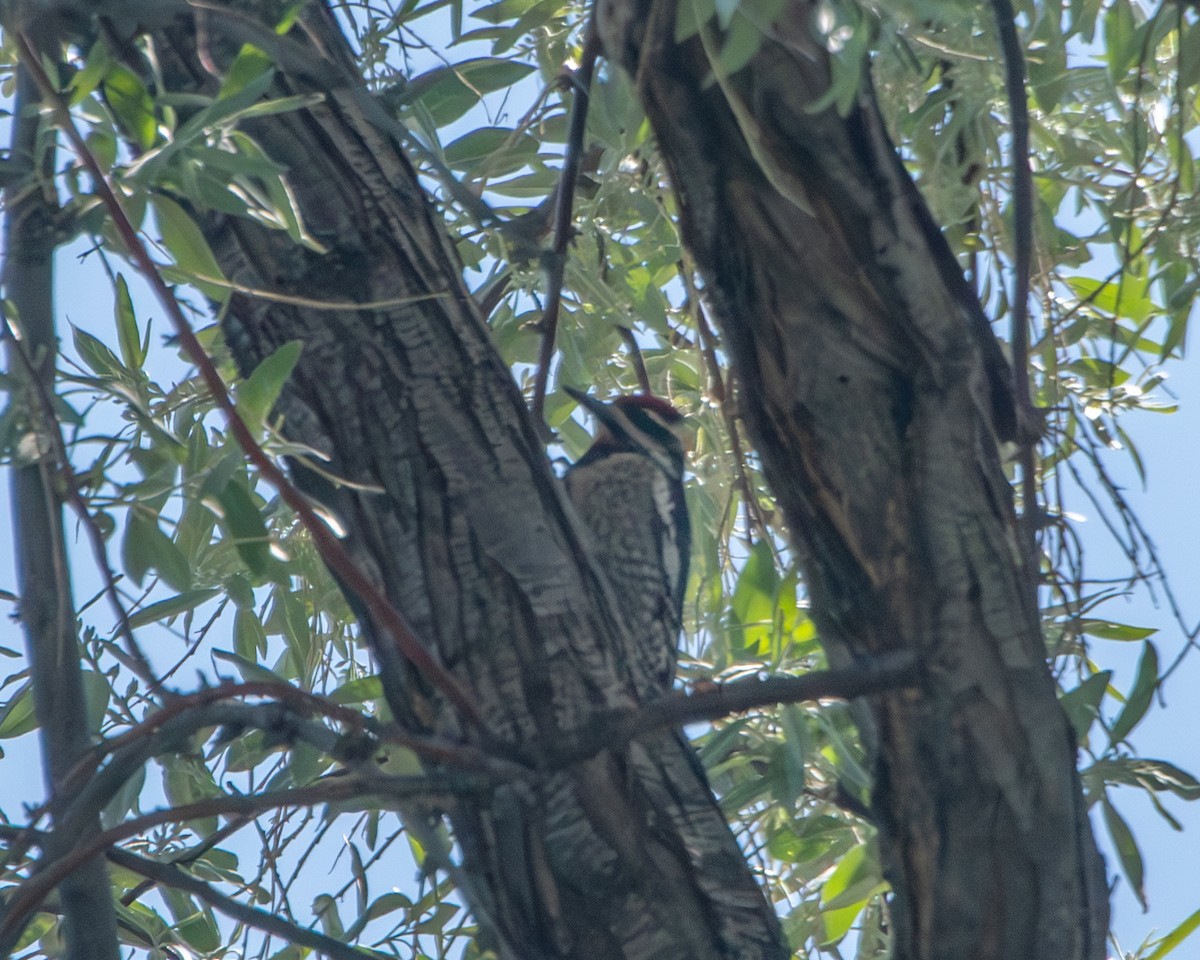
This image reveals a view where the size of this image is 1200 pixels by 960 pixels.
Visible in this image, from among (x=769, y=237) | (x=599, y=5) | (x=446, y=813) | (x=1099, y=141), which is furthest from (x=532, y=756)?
(x=1099, y=141)

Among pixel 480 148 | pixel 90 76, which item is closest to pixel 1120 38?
pixel 480 148

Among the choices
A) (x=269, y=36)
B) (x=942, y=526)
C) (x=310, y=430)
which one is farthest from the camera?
(x=310, y=430)

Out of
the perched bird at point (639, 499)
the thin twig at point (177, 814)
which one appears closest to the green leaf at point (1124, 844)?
the thin twig at point (177, 814)

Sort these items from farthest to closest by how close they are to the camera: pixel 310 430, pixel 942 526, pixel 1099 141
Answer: pixel 1099 141 < pixel 310 430 < pixel 942 526

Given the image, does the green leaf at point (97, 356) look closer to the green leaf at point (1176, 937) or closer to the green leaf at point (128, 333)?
the green leaf at point (128, 333)

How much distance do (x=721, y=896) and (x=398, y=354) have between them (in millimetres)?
618

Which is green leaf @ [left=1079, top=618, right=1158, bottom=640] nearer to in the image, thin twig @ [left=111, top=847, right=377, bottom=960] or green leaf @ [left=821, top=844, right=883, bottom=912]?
green leaf @ [left=821, top=844, right=883, bottom=912]

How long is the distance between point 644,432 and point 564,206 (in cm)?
181

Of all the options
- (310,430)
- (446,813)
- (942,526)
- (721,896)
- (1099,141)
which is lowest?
(721,896)

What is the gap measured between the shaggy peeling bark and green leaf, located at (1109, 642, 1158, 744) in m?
0.24

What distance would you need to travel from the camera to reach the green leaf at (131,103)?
118cm

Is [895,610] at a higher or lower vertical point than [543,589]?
lower

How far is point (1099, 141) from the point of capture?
75.5 inches

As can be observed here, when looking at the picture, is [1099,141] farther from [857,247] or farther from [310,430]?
[310,430]
